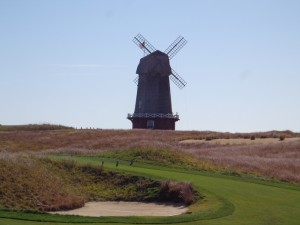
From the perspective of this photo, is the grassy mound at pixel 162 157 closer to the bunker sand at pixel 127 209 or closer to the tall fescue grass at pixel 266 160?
the tall fescue grass at pixel 266 160

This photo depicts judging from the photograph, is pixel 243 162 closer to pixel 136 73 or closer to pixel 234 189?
pixel 234 189

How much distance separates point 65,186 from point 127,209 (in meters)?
4.50

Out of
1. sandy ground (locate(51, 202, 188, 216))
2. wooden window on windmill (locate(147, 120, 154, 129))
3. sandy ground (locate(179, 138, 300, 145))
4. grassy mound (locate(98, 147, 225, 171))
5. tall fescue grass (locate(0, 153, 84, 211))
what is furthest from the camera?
wooden window on windmill (locate(147, 120, 154, 129))

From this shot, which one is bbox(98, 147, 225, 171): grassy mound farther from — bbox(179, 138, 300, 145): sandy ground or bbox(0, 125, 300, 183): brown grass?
bbox(179, 138, 300, 145): sandy ground

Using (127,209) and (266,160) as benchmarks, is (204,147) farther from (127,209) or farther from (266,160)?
(127,209)

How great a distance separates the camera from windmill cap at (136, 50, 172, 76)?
7875cm

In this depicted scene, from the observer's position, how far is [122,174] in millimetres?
28828

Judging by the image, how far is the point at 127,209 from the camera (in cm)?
2411

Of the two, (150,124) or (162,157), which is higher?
(150,124)

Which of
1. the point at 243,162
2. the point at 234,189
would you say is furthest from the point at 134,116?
the point at 234,189

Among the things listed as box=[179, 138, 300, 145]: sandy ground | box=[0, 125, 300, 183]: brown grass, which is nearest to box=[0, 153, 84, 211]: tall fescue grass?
box=[0, 125, 300, 183]: brown grass

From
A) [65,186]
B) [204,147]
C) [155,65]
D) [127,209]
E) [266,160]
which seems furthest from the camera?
[155,65]

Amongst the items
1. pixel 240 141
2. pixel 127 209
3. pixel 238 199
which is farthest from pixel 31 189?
pixel 240 141

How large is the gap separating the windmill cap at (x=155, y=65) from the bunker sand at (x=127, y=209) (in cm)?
5373
